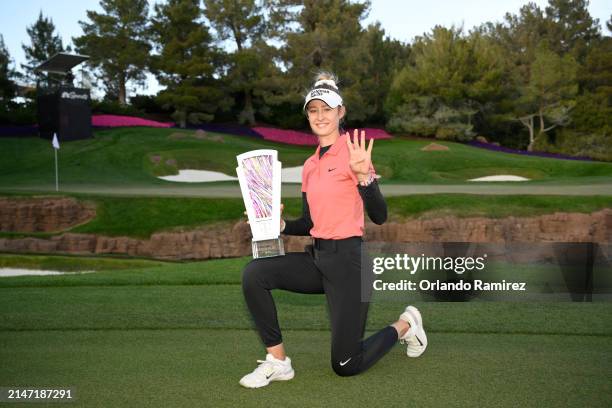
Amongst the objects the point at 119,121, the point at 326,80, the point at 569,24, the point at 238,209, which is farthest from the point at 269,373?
the point at 569,24

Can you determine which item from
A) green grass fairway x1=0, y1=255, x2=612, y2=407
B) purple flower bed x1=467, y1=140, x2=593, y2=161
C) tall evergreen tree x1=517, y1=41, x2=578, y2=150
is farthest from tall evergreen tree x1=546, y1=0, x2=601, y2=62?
green grass fairway x1=0, y1=255, x2=612, y2=407

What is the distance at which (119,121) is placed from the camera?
37250mm

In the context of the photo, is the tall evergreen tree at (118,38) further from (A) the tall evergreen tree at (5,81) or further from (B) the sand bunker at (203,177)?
(B) the sand bunker at (203,177)

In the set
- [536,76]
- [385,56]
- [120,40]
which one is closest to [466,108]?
[536,76]

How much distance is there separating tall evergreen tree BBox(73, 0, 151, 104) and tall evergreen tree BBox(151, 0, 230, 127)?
Answer: 131cm

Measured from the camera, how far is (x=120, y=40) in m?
41.0

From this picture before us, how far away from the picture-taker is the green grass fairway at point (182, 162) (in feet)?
86.4

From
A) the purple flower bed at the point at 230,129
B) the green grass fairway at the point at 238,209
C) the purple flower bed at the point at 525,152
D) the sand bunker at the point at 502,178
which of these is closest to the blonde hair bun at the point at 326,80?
the green grass fairway at the point at 238,209

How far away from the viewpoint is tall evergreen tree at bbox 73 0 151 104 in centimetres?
4009

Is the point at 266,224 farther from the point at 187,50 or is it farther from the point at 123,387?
the point at 187,50

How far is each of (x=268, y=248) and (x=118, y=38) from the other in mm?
40133

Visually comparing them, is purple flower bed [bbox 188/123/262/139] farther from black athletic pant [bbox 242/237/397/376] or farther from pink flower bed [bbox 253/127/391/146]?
black athletic pant [bbox 242/237/397/376]

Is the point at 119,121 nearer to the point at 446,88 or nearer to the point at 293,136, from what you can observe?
the point at 293,136

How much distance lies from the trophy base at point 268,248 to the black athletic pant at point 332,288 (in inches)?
2.6
